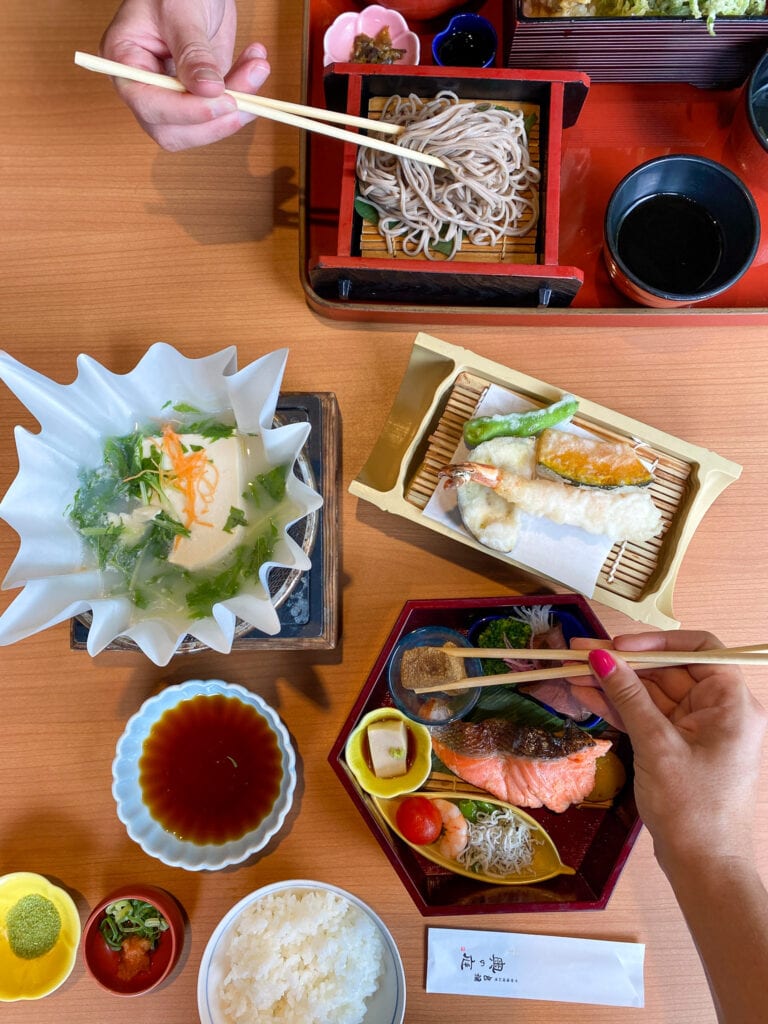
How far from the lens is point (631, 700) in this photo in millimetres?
1414

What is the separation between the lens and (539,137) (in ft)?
6.08

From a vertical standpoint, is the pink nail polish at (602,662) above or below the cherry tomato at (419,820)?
above

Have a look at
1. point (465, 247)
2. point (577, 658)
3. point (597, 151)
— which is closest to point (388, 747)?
point (577, 658)

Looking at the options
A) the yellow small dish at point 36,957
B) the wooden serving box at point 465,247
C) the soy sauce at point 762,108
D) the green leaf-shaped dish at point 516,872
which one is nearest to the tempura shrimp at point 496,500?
the wooden serving box at point 465,247

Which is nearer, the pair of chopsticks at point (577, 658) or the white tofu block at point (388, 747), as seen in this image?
the pair of chopsticks at point (577, 658)

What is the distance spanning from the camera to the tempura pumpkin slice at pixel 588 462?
5.31 ft

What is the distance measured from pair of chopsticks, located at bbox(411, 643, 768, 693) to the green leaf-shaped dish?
310 millimetres

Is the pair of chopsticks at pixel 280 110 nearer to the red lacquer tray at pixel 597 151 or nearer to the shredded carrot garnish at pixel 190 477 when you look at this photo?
the red lacquer tray at pixel 597 151

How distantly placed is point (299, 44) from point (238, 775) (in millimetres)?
2037

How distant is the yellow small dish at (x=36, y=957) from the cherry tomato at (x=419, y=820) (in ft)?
2.71

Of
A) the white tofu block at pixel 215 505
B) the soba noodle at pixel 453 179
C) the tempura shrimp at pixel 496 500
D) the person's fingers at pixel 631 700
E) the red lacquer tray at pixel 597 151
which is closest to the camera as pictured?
the person's fingers at pixel 631 700

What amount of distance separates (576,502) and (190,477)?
909 mm

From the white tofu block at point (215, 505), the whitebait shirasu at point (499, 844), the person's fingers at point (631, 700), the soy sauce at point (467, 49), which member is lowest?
the whitebait shirasu at point (499, 844)

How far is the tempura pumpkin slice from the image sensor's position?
5.31 feet
